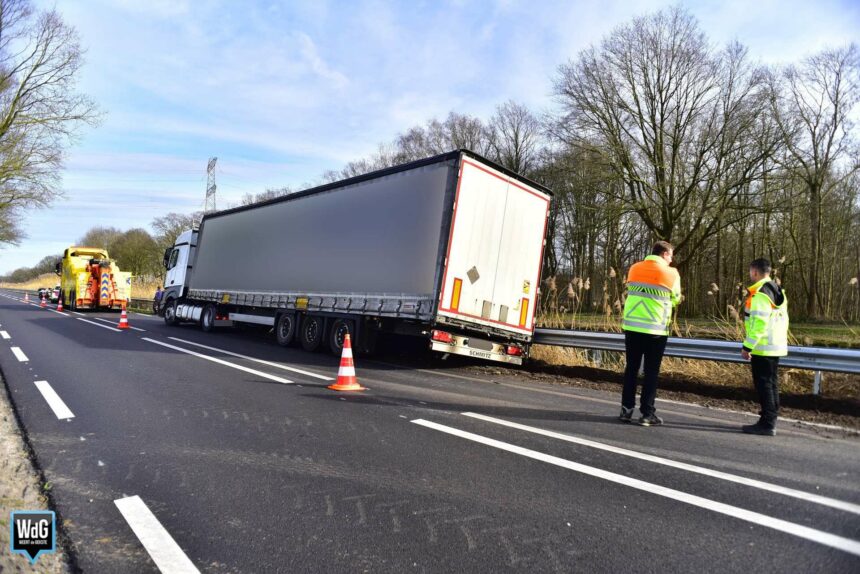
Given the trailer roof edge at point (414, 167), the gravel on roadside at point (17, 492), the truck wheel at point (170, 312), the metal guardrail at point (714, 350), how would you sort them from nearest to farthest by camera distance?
the gravel on roadside at point (17, 492)
the metal guardrail at point (714, 350)
the trailer roof edge at point (414, 167)
the truck wheel at point (170, 312)

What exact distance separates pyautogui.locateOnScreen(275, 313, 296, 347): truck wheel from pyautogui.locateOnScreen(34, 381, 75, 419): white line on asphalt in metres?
5.66

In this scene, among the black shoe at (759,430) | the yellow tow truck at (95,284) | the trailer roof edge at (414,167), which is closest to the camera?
the black shoe at (759,430)

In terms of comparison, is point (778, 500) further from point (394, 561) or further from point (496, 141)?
point (496, 141)

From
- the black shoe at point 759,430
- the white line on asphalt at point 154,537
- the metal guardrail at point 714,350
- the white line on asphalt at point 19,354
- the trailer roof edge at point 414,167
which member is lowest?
the white line on asphalt at point 19,354

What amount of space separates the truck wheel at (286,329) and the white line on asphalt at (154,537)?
9265 millimetres

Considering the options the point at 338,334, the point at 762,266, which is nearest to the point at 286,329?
the point at 338,334

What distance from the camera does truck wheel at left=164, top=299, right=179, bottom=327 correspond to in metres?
18.9

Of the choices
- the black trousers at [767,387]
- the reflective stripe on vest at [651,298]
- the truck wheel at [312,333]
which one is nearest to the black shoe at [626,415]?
the reflective stripe on vest at [651,298]

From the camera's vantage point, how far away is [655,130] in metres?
24.2

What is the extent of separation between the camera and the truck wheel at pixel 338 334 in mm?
10734

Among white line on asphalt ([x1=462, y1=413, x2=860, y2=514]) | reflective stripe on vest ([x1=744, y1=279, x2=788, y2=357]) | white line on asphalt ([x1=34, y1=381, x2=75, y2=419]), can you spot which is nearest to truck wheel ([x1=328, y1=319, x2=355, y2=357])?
white line on asphalt ([x1=34, y1=381, x2=75, y2=419])

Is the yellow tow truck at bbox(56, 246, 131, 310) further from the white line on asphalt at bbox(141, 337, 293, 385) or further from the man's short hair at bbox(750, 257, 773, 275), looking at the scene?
the man's short hair at bbox(750, 257, 773, 275)

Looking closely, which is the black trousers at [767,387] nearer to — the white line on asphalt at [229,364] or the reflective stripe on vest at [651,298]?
the reflective stripe on vest at [651,298]

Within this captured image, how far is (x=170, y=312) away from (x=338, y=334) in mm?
10990
